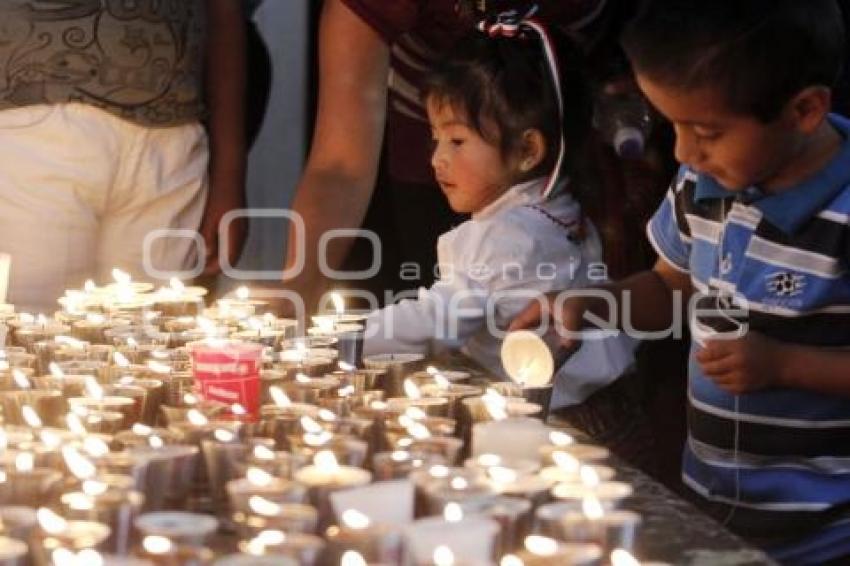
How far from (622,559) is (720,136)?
1.23 m

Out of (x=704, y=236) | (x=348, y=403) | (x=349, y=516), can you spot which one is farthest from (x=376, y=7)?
(x=349, y=516)

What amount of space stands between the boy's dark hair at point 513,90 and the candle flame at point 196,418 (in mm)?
1851

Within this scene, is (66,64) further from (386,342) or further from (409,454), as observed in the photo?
(409,454)

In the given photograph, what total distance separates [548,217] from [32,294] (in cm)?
159

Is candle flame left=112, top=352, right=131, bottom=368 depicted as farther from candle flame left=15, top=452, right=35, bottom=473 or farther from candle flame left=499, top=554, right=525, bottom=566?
candle flame left=499, top=554, right=525, bottom=566

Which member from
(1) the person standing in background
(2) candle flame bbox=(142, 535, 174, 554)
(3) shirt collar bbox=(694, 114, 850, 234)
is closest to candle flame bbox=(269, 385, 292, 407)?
(2) candle flame bbox=(142, 535, 174, 554)

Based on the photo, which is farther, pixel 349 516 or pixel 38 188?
pixel 38 188

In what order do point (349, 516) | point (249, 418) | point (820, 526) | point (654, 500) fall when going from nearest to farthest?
point (349, 516)
point (654, 500)
point (249, 418)
point (820, 526)

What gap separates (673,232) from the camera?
3639 mm

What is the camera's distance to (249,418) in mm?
2885

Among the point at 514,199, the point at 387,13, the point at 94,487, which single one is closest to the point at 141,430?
the point at 94,487

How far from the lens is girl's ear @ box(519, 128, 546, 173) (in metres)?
4.42

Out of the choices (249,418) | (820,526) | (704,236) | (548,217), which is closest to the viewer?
(249,418)

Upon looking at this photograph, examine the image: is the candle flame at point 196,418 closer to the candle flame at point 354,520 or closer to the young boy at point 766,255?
the candle flame at point 354,520
